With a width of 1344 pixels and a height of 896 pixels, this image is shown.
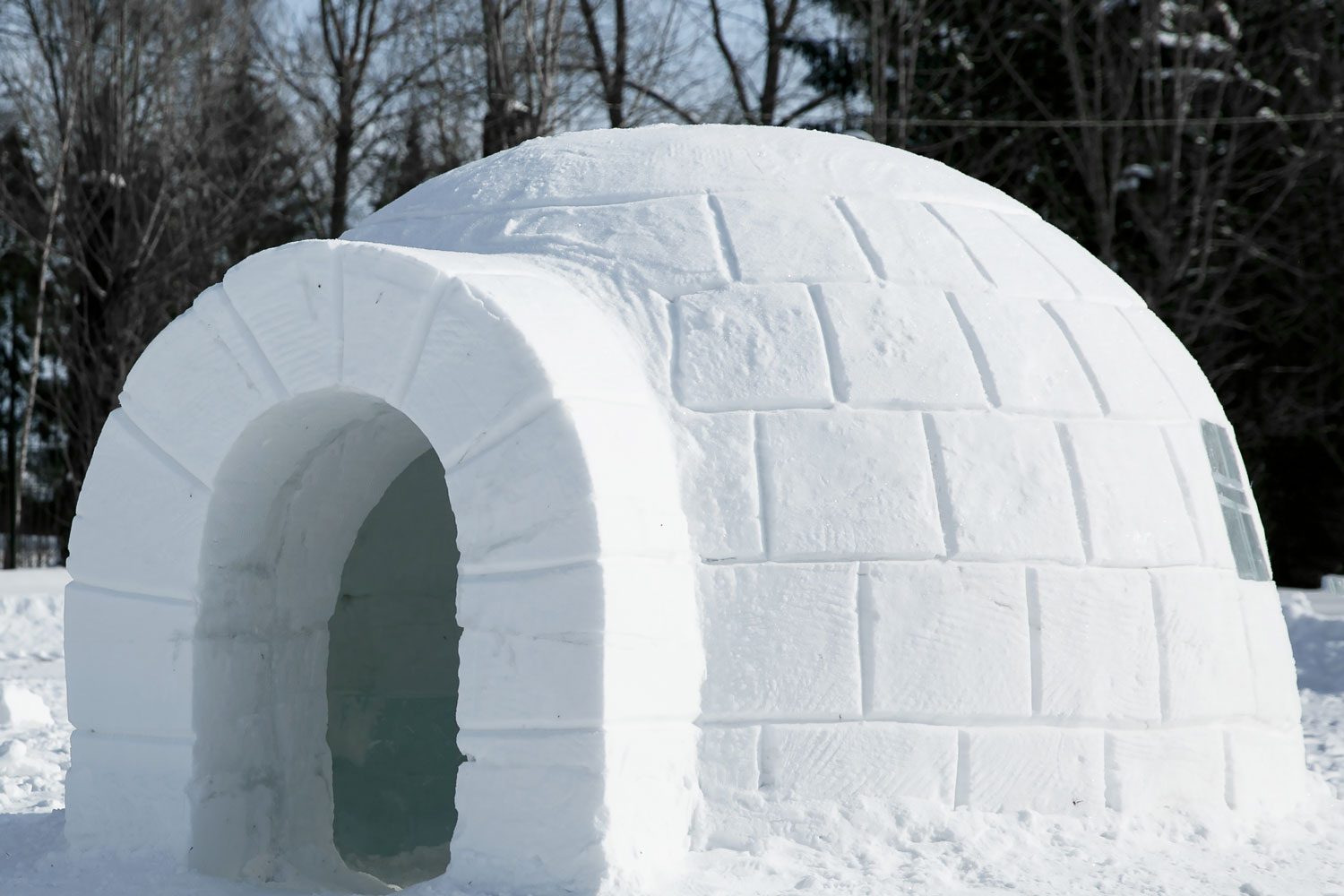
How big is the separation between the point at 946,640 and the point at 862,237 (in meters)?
1.38

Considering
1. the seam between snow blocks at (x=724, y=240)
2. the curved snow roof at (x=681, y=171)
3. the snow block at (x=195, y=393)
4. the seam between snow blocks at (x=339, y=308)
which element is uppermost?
the curved snow roof at (x=681, y=171)

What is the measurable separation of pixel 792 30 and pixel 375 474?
16.2 m

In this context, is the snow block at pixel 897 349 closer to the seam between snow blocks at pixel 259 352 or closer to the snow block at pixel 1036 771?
the snow block at pixel 1036 771

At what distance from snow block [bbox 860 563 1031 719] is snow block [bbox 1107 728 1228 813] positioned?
15.1 inches

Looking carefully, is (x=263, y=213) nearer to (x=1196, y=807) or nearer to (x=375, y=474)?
(x=375, y=474)

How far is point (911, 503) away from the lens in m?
4.52

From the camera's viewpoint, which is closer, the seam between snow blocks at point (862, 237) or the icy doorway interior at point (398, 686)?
the seam between snow blocks at point (862, 237)

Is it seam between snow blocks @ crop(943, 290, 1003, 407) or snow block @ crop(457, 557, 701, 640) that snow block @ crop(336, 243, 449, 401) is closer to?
snow block @ crop(457, 557, 701, 640)

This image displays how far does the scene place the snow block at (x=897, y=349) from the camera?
15.2ft

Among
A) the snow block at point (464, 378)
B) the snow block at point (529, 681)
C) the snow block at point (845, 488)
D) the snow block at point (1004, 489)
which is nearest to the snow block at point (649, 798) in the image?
the snow block at point (529, 681)

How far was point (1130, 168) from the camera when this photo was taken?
1806 cm

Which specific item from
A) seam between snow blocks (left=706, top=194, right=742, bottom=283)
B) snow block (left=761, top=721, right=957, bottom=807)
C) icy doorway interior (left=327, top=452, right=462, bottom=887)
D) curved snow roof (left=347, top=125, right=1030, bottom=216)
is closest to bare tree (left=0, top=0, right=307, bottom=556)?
icy doorway interior (left=327, top=452, right=462, bottom=887)

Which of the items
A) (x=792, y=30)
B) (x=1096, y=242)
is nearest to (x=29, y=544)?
(x=792, y=30)

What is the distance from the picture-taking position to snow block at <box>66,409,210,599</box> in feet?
15.0
